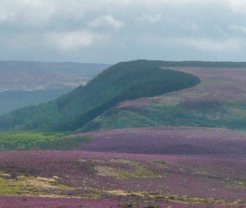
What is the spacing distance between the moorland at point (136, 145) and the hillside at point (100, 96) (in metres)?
→ 0.24

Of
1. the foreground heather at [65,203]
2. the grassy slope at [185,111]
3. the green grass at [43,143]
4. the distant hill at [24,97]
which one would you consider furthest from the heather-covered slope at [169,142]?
the distant hill at [24,97]

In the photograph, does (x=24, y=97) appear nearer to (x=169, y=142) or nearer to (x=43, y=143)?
(x=43, y=143)

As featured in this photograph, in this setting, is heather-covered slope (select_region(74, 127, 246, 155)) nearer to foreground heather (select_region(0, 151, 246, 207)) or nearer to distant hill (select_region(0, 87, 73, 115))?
foreground heather (select_region(0, 151, 246, 207))

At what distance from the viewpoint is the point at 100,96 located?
91.9 m

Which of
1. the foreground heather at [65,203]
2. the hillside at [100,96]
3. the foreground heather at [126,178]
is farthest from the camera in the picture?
the hillside at [100,96]

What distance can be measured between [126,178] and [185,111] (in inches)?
1574

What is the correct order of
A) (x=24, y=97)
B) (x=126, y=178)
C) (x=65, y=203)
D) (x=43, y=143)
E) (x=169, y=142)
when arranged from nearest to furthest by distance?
1. (x=65, y=203)
2. (x=126, y=178)
3. (x=169, y=142)
4. (x=43, y=143)
5. (x=24, y=97)

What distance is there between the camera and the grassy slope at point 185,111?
6650cm

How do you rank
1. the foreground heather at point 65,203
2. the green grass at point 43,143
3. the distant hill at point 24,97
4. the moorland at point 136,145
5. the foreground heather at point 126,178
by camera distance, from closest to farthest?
the foreground heather at point 65,203 → the foreground heather at point 126,178 → the moorland at point 136,145 → the green grass at point 43,143 → the distant hill at point 24,97

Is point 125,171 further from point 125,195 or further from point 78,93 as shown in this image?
point 78,93

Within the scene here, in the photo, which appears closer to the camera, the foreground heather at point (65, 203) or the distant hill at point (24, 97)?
the foreground heather at point (65, 203)

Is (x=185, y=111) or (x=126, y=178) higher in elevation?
(x=185, y=111)

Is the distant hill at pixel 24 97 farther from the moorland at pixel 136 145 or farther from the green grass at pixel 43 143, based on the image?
the green grass at pixel 43 143

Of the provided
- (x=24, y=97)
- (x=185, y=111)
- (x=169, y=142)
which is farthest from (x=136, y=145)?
(x=24, y=97)
